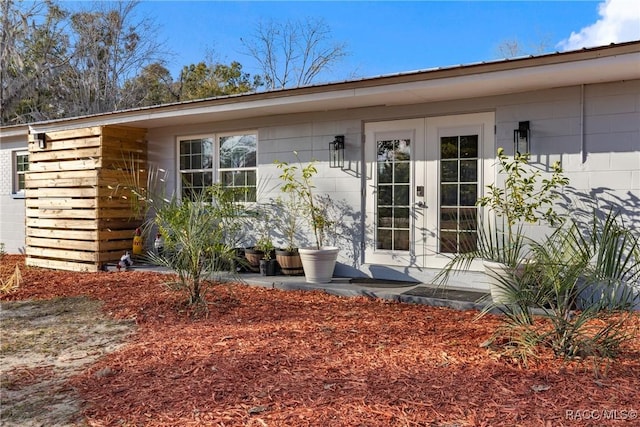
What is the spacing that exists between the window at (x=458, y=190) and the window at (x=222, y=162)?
2.97 meters

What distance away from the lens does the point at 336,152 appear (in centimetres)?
664

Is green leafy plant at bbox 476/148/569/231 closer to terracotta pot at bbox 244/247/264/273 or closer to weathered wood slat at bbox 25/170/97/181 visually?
terracotta pot at bbox 244/247/264/273

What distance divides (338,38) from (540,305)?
1663cm

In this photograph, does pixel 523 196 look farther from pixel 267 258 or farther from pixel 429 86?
pixel 267 258

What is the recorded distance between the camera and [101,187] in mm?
7621

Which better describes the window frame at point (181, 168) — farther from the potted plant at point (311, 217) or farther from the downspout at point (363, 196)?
the downspout at point (363, 196)

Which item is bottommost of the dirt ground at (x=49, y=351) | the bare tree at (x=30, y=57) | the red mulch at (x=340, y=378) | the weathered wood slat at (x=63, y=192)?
the dirt ground at (x=49, y=351)

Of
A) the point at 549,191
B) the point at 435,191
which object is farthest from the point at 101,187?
the point at 549,191

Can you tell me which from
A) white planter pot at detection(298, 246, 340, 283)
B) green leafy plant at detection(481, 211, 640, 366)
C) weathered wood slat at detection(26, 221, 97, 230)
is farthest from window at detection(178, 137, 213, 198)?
green leafy plant at detection(481, 211, 640, 366)

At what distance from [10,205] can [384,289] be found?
29.1 ft

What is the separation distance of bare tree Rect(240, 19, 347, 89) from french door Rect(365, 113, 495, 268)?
12991mm

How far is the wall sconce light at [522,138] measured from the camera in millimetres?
5332

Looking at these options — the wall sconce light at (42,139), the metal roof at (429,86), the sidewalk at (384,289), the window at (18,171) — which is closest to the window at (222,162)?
the metal roof at (429,86)

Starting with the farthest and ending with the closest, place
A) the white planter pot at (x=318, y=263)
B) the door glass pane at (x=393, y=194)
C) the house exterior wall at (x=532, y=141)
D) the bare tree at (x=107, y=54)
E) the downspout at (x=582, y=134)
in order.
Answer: the bare tree at (x=107, y=54), the door glass pane at (x=393, y=194), the white planter pot at (x=318, y=263), the downspout at (x=582, y=134), the house exterior wall at (x=532, y=141)
